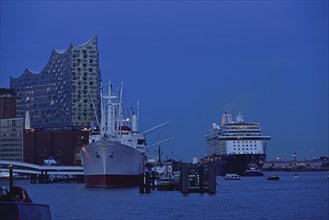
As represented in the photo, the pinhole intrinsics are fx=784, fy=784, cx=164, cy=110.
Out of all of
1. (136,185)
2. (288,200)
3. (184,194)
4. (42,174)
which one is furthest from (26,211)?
(42,174)

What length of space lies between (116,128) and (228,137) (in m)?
78.3

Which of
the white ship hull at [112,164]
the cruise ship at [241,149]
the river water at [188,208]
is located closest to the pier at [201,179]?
the river water at [188,208]

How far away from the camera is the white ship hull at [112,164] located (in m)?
99.4

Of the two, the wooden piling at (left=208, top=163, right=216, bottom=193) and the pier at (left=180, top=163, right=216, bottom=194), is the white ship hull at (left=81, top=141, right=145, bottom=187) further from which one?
the wooden piling at (left=208, top=163, right=216, bottom=193)

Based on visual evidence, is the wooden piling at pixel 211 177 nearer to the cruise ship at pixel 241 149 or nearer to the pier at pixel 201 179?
the pier at pixel 201 179

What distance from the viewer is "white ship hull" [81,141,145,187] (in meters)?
99.4

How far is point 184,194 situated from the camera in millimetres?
84562

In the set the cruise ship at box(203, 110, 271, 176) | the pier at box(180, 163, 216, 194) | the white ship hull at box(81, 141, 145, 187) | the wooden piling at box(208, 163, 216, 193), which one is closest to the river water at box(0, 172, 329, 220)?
the pier at box(180, 163, 216, 194)

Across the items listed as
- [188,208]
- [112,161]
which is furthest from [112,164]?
[188,208]

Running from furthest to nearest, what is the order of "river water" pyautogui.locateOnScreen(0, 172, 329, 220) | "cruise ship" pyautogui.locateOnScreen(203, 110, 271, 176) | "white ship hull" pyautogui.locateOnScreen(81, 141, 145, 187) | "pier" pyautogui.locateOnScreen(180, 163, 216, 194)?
"cruise ship" pyautogui.locateOnScreen(203, 110, 271, 176), "white ship hull" pyautogui.locateOnScreen(81, 141, 145, 187), "pier" pyautogui.locateOnScreen(180, 163, 216, 194), "river water" pyautogui.locateOnScreen(0, 172, 329, 220)

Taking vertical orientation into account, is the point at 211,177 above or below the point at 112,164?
below

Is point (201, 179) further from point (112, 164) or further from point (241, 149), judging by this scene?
point (241, 149)

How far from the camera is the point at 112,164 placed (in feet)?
326

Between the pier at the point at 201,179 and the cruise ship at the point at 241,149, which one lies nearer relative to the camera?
the pier at the point at 201,179
